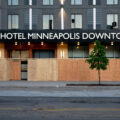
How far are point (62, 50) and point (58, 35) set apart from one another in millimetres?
3361

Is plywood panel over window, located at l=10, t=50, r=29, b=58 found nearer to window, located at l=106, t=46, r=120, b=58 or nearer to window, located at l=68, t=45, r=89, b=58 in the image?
window, located at l=68, t=45, r=89, b=58

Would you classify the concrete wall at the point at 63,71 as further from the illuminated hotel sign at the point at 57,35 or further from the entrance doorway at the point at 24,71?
the illuminated hotel sign at the point at 57,35

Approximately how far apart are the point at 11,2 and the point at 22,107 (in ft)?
78.2

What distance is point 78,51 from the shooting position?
3347cm

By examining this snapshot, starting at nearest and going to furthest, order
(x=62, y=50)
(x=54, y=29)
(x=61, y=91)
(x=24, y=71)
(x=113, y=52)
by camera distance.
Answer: (x=61, y=91) < (x=24, y=71) < (x=54, y=29) < (x=62, y=50) < (x=113, y=52)

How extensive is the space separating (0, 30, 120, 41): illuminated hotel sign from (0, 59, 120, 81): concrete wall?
10.2 feet

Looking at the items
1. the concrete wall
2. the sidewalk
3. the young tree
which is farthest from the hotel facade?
the sidewalk

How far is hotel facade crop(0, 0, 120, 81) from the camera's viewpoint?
29.9 metres

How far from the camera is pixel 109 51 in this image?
33312mm

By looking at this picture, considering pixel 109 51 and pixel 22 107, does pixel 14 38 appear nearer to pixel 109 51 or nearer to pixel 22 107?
pixel 109 51

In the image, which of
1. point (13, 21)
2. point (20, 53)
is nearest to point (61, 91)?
point (20, 53)

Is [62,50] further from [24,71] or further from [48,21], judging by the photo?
[24,71]

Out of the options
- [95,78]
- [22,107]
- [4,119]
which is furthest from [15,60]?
[4,119]

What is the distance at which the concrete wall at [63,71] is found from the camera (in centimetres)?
2820
